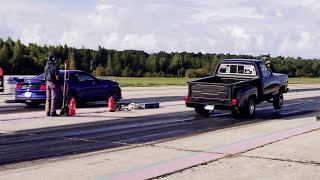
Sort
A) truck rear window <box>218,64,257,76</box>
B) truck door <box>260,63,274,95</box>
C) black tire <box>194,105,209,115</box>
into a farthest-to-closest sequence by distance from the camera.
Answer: truck door <box>260,63,274,95</box> → truck rear window <box>218,64,257,76</box> → black tire <box>194,105,209,115</box>

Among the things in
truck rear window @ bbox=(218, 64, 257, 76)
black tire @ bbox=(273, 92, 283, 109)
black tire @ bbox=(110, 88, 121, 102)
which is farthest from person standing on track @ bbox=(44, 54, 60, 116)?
black tire @ bbox=(273, 92, 283, 109)

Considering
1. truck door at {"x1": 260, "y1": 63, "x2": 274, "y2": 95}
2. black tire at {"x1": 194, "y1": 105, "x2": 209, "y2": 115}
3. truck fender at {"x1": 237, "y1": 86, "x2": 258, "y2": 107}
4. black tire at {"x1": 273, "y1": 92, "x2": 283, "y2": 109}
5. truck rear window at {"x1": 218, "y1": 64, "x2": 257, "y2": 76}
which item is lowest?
black tire at {"x1": 194, "y1": 105, "x2": 209, "y2": 115}

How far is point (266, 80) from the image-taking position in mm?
18219

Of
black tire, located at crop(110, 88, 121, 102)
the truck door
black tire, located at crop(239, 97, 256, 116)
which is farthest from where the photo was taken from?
black tire, located at crop(110, 88, 121, 102)

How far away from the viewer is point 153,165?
791 centimetres

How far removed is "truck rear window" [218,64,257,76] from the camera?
1794 cm

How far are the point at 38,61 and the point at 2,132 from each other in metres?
86.4

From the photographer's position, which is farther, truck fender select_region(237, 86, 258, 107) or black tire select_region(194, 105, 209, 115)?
black tire select_region(194, 105, 209, 115)

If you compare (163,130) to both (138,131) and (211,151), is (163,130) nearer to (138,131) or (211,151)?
(138,131)

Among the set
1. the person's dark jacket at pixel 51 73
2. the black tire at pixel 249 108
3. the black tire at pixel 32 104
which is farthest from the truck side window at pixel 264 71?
the black tire at pixel 32 104

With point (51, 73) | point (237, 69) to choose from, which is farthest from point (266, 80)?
point (51, 73)

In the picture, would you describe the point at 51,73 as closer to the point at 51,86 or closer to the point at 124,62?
the point at 51,86

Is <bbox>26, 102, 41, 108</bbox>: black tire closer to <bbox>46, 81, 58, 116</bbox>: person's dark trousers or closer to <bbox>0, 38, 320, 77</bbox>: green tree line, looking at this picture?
<bbox>46, 81, 58, 116</bbox>: person's dark trousers

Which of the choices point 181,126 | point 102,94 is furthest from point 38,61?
point 181,126
